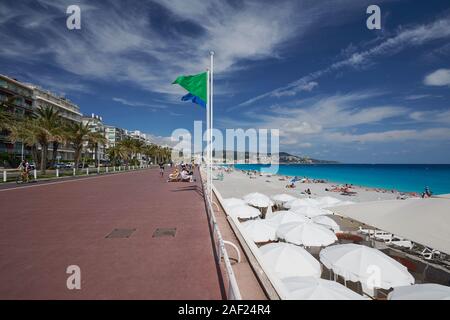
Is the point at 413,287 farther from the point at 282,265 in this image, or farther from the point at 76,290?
the point at 76,290

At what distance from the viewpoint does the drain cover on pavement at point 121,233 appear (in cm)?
607

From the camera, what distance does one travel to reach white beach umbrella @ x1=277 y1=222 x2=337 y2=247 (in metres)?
9.29

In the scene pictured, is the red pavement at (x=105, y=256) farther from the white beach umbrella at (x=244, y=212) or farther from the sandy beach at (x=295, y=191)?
the sandy beach at (x=295, y=191)

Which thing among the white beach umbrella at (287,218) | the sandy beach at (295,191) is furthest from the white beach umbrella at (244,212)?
the sandy beach at (295,191)

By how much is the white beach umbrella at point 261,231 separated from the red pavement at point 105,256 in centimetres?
257

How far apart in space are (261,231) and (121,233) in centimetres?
546

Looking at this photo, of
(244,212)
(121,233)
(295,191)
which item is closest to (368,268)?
(121,233)

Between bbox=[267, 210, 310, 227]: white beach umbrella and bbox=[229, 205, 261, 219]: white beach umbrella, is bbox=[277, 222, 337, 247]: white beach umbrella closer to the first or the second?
bbox=[267, 210, 310, 227]: white beach umbrella

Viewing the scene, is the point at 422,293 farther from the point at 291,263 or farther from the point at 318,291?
the point at 291,263

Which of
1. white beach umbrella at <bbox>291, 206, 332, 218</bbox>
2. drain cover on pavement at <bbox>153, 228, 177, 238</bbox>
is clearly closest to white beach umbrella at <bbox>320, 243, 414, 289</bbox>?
drain cover on pavement at <bbox>153, 228, 177, 238</bbox>

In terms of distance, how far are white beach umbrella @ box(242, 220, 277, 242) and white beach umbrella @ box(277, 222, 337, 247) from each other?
285 mm

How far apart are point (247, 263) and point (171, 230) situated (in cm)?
283
